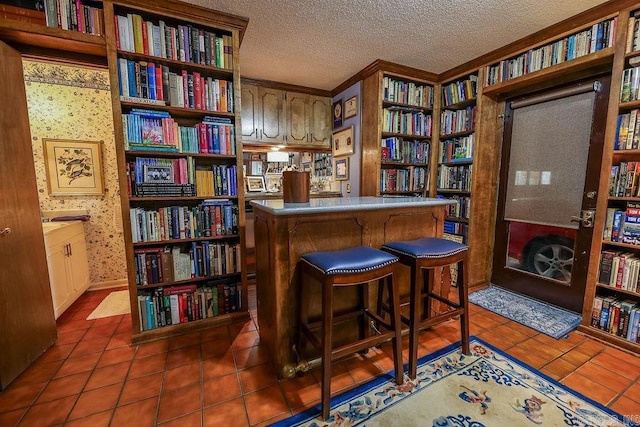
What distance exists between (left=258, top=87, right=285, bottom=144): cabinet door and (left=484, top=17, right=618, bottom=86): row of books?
2455 millimetres

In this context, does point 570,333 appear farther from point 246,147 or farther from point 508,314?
point 246,147

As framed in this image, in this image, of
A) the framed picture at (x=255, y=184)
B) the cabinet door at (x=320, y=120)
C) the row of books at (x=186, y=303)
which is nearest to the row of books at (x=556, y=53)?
the cabinet door at (x=320, y=120)

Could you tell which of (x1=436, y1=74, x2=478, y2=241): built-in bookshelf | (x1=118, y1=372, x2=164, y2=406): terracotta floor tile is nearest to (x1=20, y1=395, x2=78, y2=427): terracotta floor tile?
(x1=118, y1=372, x2=164, y2=406): terracotta floor tile

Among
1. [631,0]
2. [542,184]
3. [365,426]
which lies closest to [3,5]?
[365,426]

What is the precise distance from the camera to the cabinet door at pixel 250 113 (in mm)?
3451

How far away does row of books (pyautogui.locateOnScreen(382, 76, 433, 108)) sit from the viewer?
309 centimetres

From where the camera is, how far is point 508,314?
2.43m

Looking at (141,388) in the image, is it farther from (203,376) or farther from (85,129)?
(85,129)

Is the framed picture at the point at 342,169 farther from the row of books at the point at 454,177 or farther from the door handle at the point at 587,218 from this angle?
the door handle at the point at 587,218

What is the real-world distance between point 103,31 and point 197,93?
0.67m

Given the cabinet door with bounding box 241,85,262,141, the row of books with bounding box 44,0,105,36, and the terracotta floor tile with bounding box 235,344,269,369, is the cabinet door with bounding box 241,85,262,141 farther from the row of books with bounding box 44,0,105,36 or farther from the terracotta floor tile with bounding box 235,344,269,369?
the terracotta floor tile with bounding box 235,344,269,369

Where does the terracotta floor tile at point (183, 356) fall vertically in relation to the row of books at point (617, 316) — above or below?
below

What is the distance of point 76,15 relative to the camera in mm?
1781

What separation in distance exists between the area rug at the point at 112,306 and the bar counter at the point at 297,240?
1.58 m
